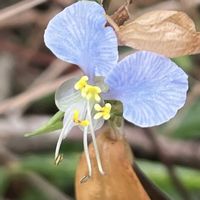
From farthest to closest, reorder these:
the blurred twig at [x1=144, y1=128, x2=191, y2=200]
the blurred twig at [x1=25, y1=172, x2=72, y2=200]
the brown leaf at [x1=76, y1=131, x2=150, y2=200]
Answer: the blurred twig at [x1=25, y1=172, x2=72, y2=200], the blurred twig at [x1=144, y1=128, x2=191, y2=200], the brown leaf at [x1=76, y1=131, x2=150, y2=200]

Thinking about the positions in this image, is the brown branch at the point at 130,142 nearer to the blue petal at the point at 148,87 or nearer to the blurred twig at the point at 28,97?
the blurred twig at the point at 28,97

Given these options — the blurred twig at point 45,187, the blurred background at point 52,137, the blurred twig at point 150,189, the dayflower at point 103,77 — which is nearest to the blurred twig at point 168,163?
the blurred background at point 52,137

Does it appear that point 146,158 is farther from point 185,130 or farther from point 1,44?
point 1,44

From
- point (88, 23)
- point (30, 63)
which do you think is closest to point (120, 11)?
point (88, 23)

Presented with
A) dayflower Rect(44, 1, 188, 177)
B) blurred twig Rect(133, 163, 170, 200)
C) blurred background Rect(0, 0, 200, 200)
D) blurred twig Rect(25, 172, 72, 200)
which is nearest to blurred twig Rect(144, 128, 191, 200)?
blurred background Rect(0, 0, 200, 200)

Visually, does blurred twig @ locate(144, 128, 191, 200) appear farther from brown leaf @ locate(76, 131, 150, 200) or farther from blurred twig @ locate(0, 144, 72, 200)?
brown leaf @ locate(76, 131, 150, 200)

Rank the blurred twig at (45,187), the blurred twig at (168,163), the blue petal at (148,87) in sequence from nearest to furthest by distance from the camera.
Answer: the blue petal at (148,87)
the blurred twig at (168,163)
the blurred twig at (45,187)

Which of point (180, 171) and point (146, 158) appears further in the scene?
point (146, 158)
